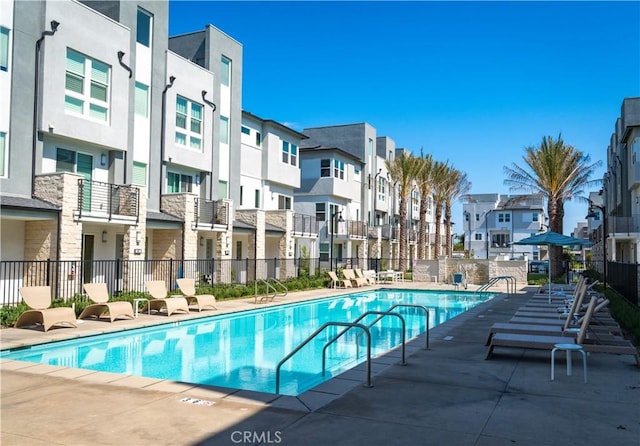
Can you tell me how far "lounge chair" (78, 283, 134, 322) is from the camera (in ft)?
49.5

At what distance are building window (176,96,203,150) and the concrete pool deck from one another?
17.5 m

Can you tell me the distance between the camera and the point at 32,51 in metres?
17.9

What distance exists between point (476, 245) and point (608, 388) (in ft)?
252

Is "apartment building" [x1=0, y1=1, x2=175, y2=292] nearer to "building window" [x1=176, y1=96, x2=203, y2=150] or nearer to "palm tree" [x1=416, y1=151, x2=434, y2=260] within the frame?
"building window" [x1=176, y1=96, x2=203, y2=150]

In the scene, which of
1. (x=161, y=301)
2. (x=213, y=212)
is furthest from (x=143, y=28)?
(x=161, y=301)

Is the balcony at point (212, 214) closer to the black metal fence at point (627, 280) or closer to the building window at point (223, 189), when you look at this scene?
the building window at point (223, 189)

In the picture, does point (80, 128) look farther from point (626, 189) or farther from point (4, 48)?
point (626, 189)

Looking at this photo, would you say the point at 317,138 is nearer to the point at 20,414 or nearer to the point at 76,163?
the point at 76,163

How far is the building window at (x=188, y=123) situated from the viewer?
2531 centimetres

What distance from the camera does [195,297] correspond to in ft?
60.3

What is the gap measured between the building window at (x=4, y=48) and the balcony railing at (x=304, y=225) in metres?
18.7

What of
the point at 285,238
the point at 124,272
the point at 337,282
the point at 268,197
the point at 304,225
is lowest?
the point at 337,282

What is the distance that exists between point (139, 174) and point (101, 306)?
8.75m

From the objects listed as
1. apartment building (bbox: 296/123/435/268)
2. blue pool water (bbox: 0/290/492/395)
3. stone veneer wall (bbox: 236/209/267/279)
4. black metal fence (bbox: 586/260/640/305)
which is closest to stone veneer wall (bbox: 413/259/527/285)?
apartment building (bbox: 296/123/435/268)
